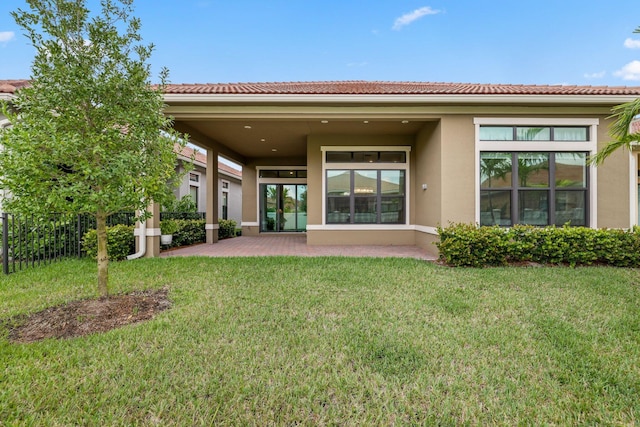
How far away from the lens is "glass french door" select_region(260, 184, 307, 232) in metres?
13.5

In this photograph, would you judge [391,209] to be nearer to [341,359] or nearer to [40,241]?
[341,359]

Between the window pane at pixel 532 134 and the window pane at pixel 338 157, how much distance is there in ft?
14.7

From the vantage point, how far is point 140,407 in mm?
1933

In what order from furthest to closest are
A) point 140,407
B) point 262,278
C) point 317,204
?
point 317,204 < point 262,278 < point 140,407

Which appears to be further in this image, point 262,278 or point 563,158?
point 563,158

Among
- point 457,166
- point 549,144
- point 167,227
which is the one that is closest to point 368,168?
point 457,166

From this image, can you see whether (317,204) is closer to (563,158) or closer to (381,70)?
(563,158)

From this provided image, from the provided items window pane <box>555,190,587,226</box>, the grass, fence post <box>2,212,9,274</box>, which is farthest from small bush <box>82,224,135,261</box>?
window pane <box>555,190,587,226</box>

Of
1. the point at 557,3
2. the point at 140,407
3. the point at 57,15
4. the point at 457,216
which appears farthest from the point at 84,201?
the point at 557,3

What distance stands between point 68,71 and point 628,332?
6.77 m

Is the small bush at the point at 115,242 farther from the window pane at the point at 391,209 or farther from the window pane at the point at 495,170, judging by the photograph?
the window pane at the point at 495,170

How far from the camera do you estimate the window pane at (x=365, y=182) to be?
9.23m

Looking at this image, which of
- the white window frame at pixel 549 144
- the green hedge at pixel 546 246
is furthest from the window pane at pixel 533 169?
the green hedge at pixel 546 246

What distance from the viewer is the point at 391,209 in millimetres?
9211
